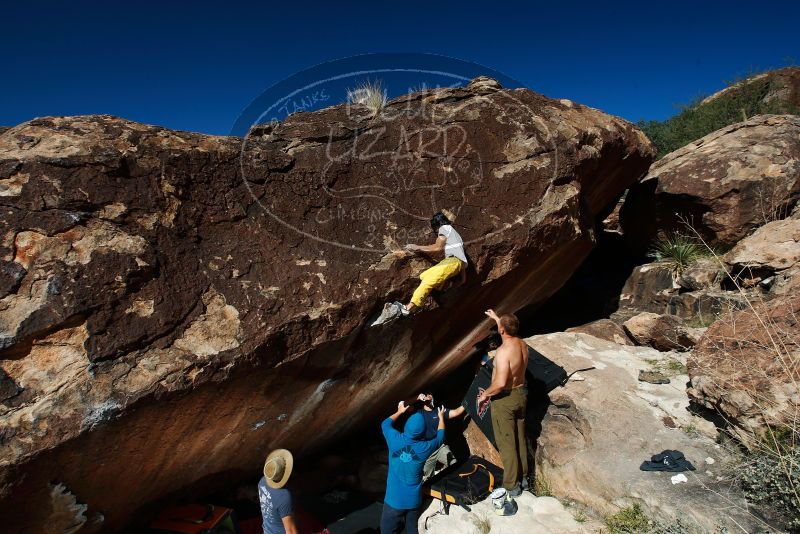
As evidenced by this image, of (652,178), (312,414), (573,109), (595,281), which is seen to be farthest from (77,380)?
(652,178)

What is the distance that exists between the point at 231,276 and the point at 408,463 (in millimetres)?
1782

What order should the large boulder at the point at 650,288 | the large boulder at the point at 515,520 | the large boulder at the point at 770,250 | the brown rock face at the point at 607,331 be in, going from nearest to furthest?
the large boulder at the point at 515,520 < the large boulder at the point at 770,250 < the brown rock face at the point at 607,331 < the large boulder at the point at 650,288

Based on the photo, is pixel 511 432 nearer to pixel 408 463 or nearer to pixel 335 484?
pixel 408 463

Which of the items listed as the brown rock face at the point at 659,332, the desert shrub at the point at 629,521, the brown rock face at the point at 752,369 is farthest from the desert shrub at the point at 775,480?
the brown rock face at the point at 659,332

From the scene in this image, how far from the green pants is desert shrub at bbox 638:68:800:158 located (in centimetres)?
1702

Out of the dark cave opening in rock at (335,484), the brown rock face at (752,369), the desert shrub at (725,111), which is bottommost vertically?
the dark cave opening in rock at (335,484)

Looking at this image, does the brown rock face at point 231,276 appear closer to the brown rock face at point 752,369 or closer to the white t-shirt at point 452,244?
the white t-shirt at point 452,244

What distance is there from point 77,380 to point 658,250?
25.9 ft

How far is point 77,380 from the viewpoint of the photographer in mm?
2561

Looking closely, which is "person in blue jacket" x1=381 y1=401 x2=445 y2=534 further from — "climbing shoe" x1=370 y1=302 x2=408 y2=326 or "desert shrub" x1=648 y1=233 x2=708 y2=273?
"desert shrub" x1=648 y1=233 x2=708 y2=273

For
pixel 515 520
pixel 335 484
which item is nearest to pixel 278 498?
pixel 335 484

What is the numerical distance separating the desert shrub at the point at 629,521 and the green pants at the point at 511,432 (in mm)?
724

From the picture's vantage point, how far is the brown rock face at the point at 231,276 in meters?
2.62

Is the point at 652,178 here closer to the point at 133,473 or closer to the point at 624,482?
the point at 624,482
